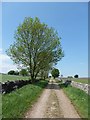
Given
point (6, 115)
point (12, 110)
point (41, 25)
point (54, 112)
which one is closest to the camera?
point (6, 115)

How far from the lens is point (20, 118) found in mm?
12359

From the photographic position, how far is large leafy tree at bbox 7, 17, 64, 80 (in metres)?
46.5

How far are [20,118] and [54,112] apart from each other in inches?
109

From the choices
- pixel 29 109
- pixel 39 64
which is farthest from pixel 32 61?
pixel 29 109

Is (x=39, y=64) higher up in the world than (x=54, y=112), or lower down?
higher up

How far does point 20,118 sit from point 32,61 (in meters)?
36.5

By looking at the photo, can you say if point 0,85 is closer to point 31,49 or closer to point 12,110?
point 12,110

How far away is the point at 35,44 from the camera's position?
153 ft

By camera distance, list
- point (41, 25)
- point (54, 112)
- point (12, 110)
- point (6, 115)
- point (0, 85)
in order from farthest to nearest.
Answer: point (41, 25)
point (0, 85)
point (54, 112)
point (12, 110)
point (6, 115)

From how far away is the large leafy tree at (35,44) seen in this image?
46.5 metres

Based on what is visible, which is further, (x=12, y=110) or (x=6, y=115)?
(x=12, y=110)

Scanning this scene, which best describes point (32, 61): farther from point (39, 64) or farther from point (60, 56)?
point (60, 56)

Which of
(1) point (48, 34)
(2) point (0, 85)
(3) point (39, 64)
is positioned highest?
(1) point (48, 34)

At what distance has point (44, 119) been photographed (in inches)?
484
